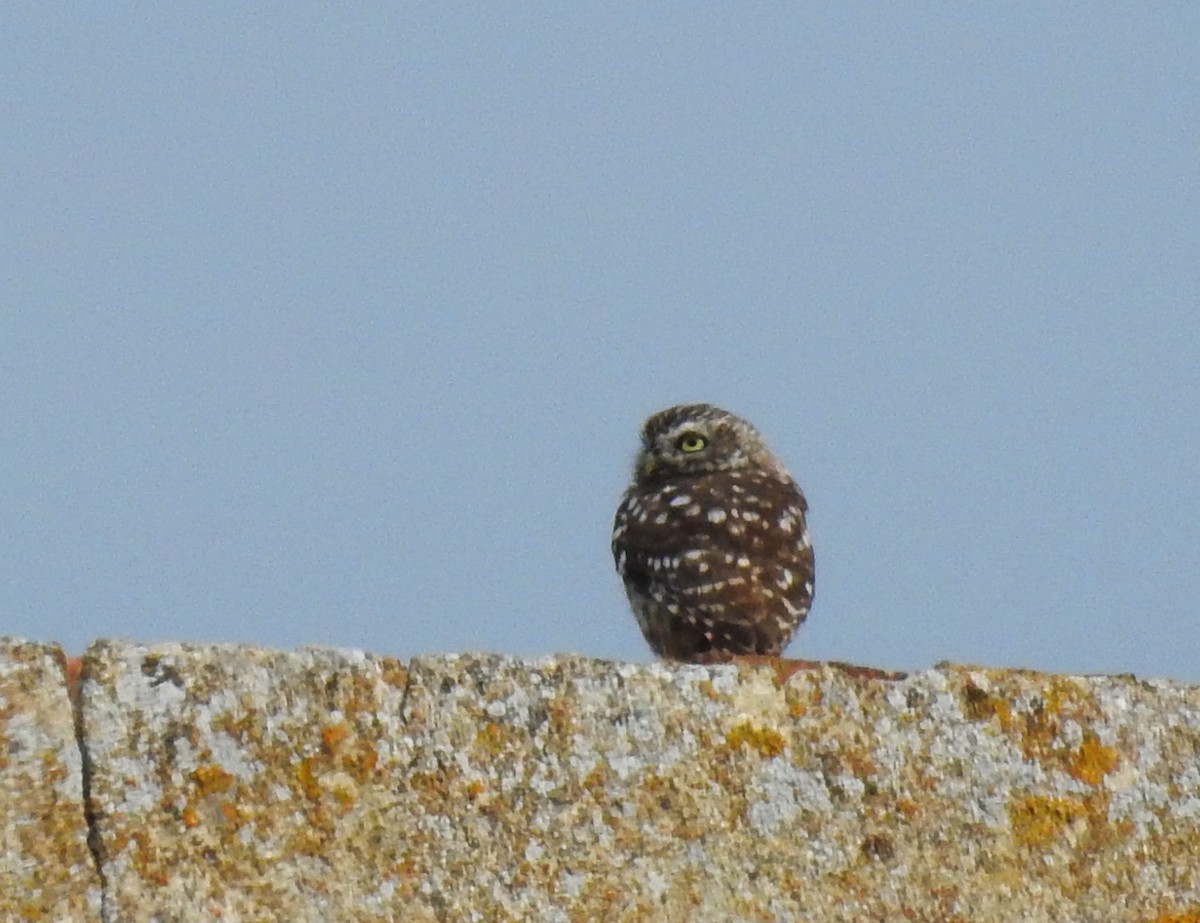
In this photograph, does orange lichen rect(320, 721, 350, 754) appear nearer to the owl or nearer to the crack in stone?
the crack in stone

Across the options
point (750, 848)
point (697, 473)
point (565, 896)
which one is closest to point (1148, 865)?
point (750, 848)

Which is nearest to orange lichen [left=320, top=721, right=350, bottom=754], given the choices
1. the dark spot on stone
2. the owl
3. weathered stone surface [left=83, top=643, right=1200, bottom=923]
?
weathered stone surface [left=83, top=643, right=1200, bottom=923]

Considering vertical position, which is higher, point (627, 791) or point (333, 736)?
point (333, 736)

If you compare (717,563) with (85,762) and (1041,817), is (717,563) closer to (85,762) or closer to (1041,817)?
(1041,817)

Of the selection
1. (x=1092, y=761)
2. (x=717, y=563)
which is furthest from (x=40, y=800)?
(x=717, y=563)

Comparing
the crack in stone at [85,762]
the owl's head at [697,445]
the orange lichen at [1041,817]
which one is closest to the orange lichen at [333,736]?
the crack in stone at [85,762]

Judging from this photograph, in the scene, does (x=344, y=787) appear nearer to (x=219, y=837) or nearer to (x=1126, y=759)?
(x=219, y=837)

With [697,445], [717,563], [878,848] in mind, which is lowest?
[878,848]
